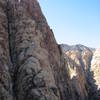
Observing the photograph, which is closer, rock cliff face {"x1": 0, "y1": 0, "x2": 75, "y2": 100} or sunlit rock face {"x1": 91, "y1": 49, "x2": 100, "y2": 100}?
rock cliff face {"x1": 0, "y1": 0, "x2": 75, "y2": 100}

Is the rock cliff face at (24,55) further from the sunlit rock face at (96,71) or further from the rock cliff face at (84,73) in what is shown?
the sunlit rock face at (96,71)

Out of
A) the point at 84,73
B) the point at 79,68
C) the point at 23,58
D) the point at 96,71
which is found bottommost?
the point at 23,58

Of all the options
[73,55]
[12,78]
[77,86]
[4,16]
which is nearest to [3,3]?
[4,16]

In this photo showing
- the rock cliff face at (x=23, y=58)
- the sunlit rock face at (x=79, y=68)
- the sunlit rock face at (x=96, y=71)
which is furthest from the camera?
the sunlit rock face at (x=96, y=71)

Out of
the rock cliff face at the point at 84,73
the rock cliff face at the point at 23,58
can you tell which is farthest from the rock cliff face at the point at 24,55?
the rock cliff face at the point at 84,73

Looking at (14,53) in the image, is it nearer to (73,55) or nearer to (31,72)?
(31,72)

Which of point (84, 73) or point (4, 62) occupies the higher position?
point (84, 73)

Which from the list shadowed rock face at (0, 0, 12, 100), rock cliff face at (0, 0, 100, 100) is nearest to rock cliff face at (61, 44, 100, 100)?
rock cliff face at (0, 0, 100, 100)

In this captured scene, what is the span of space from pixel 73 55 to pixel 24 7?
2605 inches

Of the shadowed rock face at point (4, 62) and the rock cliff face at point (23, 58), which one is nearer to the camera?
the shadowed rock face at point (4, 62)

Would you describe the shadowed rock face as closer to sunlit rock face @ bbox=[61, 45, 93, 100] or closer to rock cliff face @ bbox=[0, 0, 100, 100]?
rock cliff face @ bbox=[0, 0, 100, 100]

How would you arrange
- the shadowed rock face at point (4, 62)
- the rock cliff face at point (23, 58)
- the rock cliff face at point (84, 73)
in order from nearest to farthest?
the shadowed rock face at point (4, 62)
the rock cliff face at point (23, 58)
the rock cliff face at point (84, 73)

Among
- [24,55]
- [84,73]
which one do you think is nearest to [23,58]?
[24,55]

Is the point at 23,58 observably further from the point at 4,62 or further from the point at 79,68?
the point at 79,68
